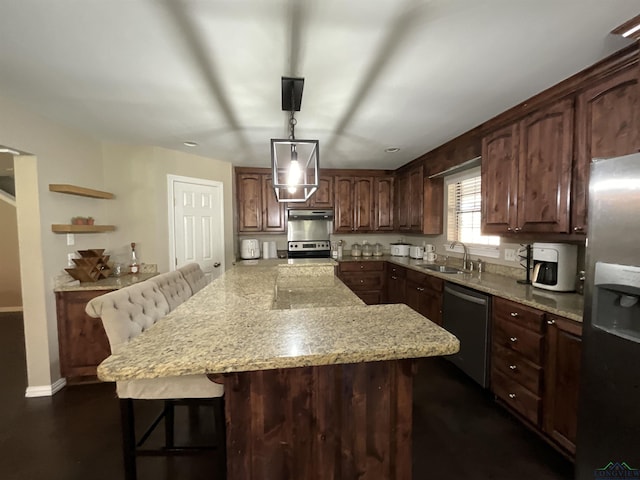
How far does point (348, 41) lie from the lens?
4.35ft

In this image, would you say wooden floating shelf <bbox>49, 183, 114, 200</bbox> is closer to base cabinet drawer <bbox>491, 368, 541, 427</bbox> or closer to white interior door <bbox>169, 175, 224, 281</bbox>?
white interior door <bbox>169, 175, 224, 281</bbox>

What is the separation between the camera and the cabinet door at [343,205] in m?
4.38

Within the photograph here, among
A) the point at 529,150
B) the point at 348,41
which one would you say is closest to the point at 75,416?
the point at 348,41

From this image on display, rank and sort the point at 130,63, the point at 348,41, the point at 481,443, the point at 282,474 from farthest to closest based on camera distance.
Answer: the point at 481,443
the point at 130,63
the point at 348,41
the point at 282,474

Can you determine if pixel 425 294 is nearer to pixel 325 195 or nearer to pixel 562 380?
pixel 562 380

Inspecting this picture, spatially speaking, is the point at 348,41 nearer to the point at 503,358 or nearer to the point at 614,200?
the point at 614,200

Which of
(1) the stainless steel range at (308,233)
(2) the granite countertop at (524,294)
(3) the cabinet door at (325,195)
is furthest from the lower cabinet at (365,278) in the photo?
(2) the granite countertop at (524,294)

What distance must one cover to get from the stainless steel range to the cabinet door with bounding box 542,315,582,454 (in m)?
3.13

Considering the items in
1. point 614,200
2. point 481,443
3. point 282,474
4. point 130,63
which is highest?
point 130,63

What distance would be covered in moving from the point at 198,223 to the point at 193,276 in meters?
1.56

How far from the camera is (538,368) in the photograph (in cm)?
Result: 171

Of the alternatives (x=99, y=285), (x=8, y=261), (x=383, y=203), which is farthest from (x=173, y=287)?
(x=8, y=261)

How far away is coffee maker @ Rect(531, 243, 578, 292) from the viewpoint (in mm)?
1901

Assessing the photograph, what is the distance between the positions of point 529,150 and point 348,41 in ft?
5.47
